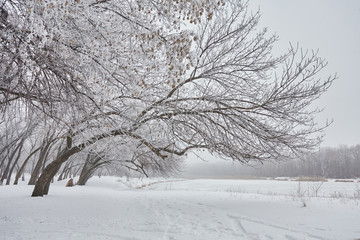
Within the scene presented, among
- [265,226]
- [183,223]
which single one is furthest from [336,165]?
[183,223]

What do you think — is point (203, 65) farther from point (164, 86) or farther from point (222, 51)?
point (164, 86)

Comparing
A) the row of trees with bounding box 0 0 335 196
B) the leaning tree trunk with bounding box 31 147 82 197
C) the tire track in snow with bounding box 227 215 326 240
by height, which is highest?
the row of trees with bounding box 0 0 335 196

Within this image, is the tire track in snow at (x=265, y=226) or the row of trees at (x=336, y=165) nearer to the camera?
the tire track in snow at (x=265, y=226)

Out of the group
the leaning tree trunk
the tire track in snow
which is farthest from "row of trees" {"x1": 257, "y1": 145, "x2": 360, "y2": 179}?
the leaning tree trunk

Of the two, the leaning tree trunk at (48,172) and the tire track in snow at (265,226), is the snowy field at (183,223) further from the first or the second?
the leaning tree trunk at (48,172)

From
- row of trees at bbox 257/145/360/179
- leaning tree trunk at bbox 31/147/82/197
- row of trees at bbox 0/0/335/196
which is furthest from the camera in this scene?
row of trees at bbox 257/145/360/179

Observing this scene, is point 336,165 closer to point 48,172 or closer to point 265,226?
point 265,226

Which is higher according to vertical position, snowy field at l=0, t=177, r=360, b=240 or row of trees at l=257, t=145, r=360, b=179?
row of trees at l=257, t=145, r=360, b=179

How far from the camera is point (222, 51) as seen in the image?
7344 mm

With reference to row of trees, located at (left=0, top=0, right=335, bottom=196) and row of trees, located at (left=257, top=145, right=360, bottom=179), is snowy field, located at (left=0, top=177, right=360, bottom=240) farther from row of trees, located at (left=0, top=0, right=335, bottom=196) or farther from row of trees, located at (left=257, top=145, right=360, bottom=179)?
row of trees, located at (left=257, top=145, right=360, bottom=179)

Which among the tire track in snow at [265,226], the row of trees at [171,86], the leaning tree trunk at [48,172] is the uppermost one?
the row of trees at [171,86]

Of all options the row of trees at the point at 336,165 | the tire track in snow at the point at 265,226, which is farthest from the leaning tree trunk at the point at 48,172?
the row of trees at the point at 336,165

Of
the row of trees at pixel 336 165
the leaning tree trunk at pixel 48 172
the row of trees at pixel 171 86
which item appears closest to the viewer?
the row of trees at pixel 171 86

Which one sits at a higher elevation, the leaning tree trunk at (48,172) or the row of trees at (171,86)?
the row of trees at (171,86)
